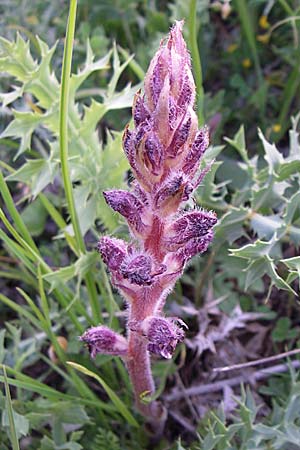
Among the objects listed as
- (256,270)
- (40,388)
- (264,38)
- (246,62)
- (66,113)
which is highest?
(66,113)

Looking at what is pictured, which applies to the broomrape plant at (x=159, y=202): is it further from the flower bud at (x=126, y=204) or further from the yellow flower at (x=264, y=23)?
the yellow flower at (x=264, y=23)

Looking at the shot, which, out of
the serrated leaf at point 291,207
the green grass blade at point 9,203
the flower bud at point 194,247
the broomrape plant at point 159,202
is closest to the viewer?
the broomrape plant at point 159,202

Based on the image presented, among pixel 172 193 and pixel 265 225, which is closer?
pixel 172 193

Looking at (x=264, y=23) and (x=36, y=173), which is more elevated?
(x=264, y=23)

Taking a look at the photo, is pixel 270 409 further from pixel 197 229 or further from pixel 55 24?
pixel 55 24

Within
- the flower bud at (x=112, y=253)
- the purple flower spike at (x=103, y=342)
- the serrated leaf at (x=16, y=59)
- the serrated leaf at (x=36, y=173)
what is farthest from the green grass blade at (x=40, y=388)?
the serrated leaf at (x=16, y=59)

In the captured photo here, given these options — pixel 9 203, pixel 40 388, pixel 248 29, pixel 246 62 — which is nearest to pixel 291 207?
pixel 9 203

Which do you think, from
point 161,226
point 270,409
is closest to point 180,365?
point 270,409

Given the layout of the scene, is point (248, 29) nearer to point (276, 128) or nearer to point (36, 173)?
point (276, 128)
